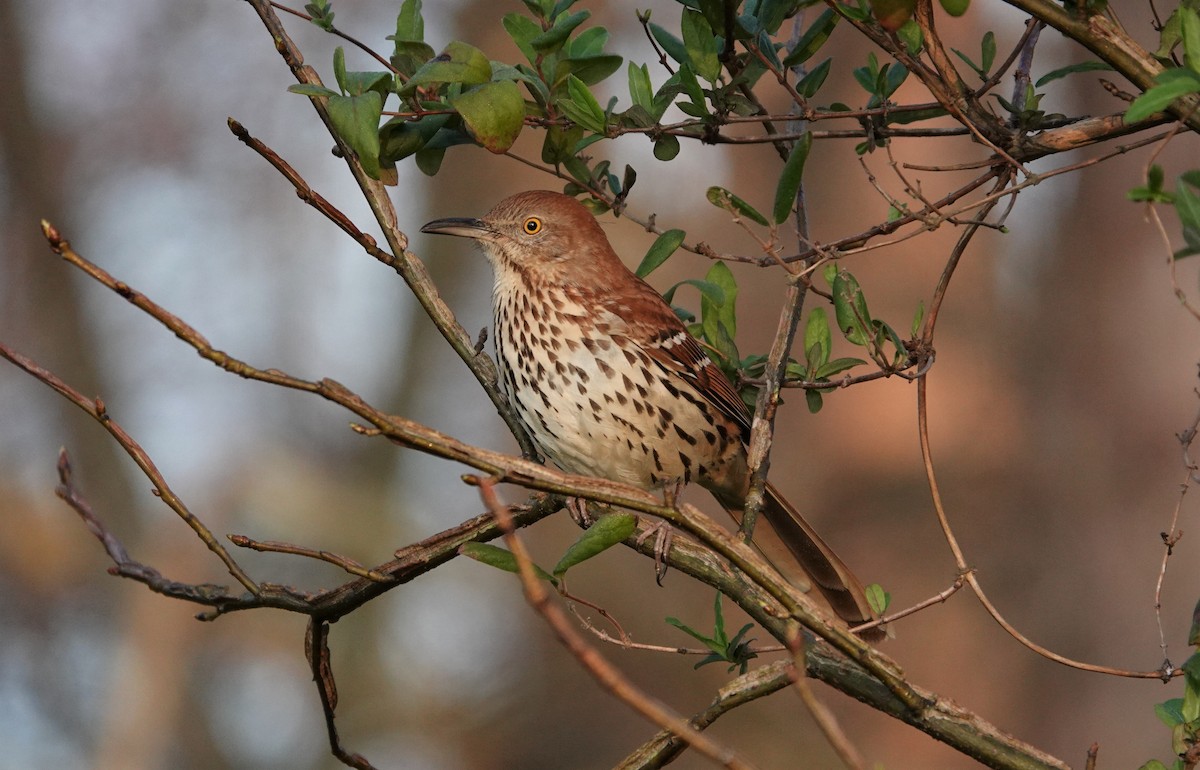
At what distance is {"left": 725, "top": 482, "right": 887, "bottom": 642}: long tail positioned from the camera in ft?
10.8

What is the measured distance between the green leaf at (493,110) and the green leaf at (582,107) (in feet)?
0.69

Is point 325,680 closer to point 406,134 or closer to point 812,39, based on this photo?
point 406,134

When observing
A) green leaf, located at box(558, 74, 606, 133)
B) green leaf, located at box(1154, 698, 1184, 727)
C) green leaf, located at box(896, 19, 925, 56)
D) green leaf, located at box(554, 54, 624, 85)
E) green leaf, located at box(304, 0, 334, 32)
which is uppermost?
green leaf, located at box(304, 0, 334, 32)

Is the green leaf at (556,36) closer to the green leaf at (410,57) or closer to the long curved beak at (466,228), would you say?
the green leaf at (410,57)

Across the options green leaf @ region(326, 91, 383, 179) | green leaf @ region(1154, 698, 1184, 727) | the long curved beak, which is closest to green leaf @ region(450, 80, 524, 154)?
green leaf @ region(326, 91, 383, 179)

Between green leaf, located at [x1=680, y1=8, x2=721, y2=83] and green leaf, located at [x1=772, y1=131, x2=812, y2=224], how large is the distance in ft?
0.67

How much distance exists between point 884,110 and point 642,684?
535 centimetres

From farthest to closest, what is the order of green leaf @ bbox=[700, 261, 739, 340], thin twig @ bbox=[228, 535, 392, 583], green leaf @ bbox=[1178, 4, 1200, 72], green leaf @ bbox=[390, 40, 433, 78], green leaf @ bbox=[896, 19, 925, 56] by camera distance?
green leaf @ bbox=[700, 261, 739, 340] < green leaf @ bbox=[390, 40, 433, 78] < green leaf @ bbox=[896, 19, 925, 56] < thin twig @ bbox=[228, 535, 392, 583] < green leaf @ bbox=[1178, 4, 1200, 72]

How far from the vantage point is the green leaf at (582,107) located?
2246mm

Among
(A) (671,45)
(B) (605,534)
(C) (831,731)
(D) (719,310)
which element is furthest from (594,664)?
(D) (719,310)

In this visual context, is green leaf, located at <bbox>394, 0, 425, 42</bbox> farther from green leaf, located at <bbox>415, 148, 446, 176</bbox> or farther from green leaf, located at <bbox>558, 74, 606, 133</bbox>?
green leaf, located at <bbox>558, 74, 606, 133</bbox>

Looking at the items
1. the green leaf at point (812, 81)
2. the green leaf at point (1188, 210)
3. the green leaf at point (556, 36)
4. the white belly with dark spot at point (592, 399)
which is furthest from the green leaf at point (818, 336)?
the green leaf at point (1188, 210)

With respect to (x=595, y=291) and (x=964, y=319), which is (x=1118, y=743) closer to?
(x=964, y=319)

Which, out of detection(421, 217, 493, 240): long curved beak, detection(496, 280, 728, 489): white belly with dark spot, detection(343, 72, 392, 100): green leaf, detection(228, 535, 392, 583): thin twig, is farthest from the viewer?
detection(421, 217, 493, 240): long curved beak
